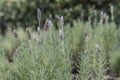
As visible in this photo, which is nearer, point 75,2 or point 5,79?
point 5,79

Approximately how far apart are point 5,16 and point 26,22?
59cm

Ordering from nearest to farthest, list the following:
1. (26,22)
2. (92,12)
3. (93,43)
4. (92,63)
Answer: (92,63) < (93,43) < (92,12) < (26,22)

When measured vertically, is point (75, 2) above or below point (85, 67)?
above

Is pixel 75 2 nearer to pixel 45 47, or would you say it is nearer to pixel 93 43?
pixel 93 43

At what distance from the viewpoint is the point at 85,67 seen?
450 cm

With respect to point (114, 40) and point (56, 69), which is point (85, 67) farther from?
point (114, 40)

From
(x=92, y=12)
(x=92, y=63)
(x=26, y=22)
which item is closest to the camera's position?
(x=92, y=63)

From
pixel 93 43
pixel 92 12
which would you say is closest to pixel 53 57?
pixel 93 43

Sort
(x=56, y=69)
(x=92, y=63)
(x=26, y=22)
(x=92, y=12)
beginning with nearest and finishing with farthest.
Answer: (x=56, y=69)
(x=92, y=63)
(x=92, y=12)
(x=26, y=22)

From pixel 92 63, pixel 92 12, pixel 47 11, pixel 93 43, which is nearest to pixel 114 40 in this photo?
pixel 93 43

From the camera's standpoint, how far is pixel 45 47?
15.1 feet

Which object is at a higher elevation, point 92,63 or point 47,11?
point 47,11

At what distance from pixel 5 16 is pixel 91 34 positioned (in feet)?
15.4

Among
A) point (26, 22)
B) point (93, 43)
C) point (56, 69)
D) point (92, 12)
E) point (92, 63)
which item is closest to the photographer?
point (56, 69)
